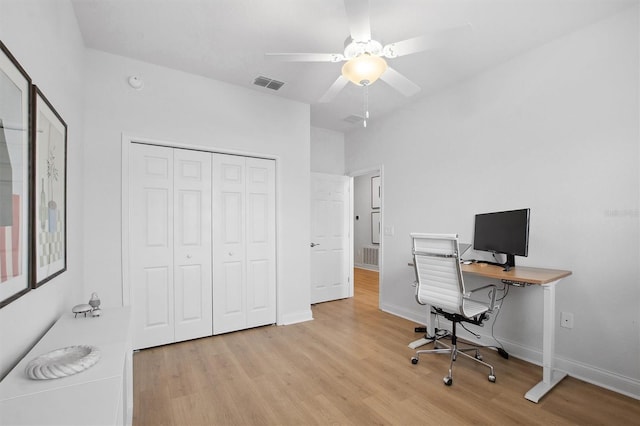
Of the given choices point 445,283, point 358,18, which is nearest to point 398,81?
point 358,18

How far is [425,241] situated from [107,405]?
2.36 m

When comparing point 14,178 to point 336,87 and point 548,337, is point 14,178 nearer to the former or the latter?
point 336,87

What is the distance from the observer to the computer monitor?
8.43ft

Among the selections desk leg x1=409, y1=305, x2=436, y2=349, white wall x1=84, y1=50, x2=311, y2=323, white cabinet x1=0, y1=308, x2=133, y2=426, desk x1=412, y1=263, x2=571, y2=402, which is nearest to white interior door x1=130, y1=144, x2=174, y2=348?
white wall x1=84, y1=50, x2=311, y2=323

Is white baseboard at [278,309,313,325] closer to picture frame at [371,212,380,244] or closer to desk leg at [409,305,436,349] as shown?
desk leg at [409,305,436,349]

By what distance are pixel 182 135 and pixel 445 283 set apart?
2928mm

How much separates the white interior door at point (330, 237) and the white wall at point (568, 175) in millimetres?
1773

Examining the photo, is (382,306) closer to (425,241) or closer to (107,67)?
(425,241)

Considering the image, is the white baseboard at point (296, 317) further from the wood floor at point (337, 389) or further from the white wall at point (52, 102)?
the white wall at point (52, 102)

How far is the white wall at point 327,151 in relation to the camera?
16.4 feet

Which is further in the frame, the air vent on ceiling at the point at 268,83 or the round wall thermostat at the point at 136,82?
the air vent on ceiling at the point at 268,83

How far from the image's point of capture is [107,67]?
2850 millimetres

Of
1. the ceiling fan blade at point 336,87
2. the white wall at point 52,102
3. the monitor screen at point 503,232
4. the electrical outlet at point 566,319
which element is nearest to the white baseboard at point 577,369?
the electrical outlet at point 566,319

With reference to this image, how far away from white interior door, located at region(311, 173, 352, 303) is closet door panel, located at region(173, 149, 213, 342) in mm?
1851
